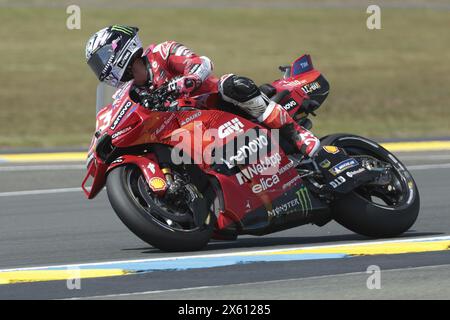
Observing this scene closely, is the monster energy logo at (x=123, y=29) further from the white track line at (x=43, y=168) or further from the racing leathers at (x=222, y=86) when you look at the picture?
the white track line at (x=43, y=168)

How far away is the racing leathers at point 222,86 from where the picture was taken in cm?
745

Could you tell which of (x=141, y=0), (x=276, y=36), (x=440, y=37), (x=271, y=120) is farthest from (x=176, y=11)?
(x=271, y=120)

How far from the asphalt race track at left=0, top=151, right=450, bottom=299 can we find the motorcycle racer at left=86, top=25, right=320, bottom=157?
855 millimetres

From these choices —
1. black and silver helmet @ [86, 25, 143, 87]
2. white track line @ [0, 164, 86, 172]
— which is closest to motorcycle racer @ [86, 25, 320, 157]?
black and silver helmet @ [86, 25, 143, 87]

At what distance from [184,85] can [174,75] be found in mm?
487

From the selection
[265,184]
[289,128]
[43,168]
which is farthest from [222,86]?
[43,168]

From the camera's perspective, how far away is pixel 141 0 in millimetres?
33438

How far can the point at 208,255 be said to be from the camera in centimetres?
723

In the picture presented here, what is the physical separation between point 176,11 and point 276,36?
4353mm

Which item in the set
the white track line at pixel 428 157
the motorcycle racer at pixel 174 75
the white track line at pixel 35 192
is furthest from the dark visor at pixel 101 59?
the white track line at pixel 428 157

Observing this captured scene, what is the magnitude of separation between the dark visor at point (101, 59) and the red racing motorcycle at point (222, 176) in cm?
19

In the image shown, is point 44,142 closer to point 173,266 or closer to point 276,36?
point 173,266

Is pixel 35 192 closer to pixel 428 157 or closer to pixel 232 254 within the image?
pixel 232 254
